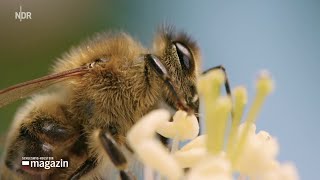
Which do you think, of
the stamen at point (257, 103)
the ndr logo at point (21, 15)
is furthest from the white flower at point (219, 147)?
the ndr logo at point (21, 15)

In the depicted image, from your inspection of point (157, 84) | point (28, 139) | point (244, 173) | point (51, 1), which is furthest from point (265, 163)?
point (51, 1)

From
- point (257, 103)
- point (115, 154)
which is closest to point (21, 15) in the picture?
point (115, 154)

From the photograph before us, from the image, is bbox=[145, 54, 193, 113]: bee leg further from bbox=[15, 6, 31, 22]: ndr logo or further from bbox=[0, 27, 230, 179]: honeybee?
bbox=[15, 6, 31, 22]: ndr logo

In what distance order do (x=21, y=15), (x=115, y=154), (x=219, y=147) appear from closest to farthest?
1. (x=219, y=147)
2. (x=115, y=154)
3. (x=21, y=15)

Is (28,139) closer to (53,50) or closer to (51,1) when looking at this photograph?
(53,50)

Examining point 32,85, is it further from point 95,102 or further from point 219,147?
point 219,147

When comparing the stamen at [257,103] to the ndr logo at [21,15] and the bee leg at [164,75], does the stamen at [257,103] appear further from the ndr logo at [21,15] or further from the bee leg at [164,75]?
the ndr logo at [21,15]
